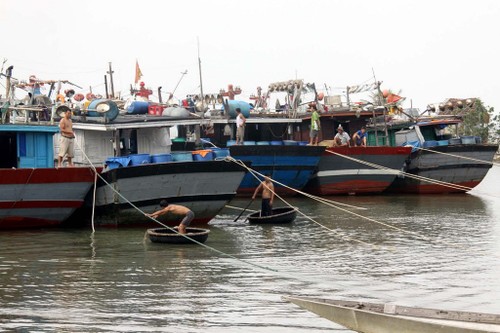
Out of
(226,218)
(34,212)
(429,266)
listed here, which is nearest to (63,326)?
(429,266)

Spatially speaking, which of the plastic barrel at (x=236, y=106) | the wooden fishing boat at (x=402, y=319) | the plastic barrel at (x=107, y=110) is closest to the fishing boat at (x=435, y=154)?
the plastic barrel at (x=236, y=106)

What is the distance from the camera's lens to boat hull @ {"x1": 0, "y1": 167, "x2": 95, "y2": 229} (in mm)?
20078

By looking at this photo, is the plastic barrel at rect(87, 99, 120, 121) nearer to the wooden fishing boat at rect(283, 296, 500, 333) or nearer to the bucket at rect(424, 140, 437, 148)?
the bucket at rect(424, 140, 437, 148)

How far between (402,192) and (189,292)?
72.8 feet

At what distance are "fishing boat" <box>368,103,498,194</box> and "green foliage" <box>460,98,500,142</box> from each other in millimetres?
32185

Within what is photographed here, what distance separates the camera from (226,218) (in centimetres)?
2458

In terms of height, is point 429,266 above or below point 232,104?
below

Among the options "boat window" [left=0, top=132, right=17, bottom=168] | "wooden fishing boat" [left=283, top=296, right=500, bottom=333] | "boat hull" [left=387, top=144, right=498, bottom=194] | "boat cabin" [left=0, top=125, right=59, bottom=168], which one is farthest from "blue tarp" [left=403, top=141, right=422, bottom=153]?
"wooden fishing boat" [left=283, top=296, right=500, bottom=333]

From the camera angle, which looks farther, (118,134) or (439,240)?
(118,134)

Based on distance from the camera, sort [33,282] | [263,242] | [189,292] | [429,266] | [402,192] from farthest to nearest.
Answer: [402,192]
[263,242]
[429,266]
[33,282]
[189,292]

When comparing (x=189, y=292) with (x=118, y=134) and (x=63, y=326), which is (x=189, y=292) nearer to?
(x=63, y=326)

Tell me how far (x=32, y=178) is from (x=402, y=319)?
491 inches

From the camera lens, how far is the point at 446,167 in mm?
33000

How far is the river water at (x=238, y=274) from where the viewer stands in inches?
466
